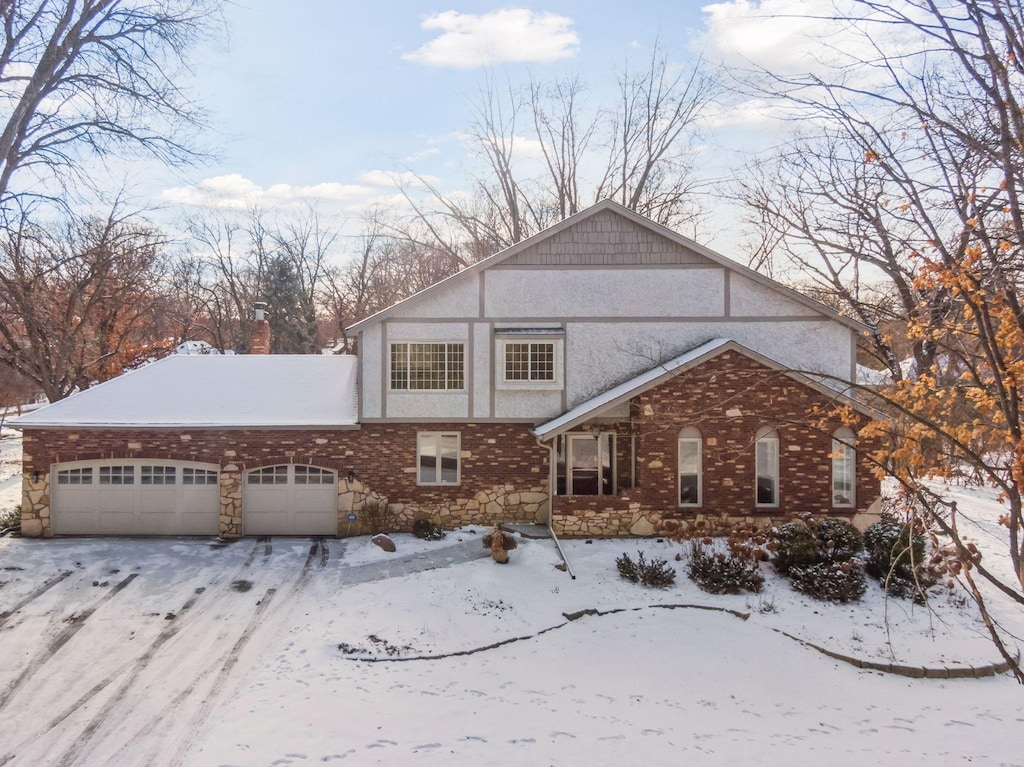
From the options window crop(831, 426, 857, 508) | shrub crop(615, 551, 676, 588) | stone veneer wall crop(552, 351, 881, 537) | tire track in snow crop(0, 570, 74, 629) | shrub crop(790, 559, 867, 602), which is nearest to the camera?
tire track in snow crop(0, 570, 74, 629)

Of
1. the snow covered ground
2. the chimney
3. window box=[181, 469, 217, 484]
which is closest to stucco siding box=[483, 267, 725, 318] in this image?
the snow covered ground

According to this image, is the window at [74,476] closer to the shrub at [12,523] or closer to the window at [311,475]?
the shrub at [12,523]

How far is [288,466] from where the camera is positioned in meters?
14.4

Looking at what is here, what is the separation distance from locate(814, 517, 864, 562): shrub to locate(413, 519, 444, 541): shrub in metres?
7.97

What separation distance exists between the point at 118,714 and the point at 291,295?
32.2 metres

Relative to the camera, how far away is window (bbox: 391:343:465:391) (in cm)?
1432

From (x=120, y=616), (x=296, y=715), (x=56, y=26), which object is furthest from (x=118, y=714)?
(x=56, y=26)

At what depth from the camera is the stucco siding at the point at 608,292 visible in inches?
568

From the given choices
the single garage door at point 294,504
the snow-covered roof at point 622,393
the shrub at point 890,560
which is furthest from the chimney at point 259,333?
the shrub at point 890,560

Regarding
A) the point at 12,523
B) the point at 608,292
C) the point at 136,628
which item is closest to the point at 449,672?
the point at 136,628

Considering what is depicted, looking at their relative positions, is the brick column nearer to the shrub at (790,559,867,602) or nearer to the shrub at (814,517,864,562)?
the shrub at (790,559,867,602)

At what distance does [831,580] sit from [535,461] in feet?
21.2

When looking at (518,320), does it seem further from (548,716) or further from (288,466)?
(548,716)

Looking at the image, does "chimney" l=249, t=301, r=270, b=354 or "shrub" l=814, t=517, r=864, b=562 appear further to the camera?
"chimney" l=249, t=301, r=270, b=354
